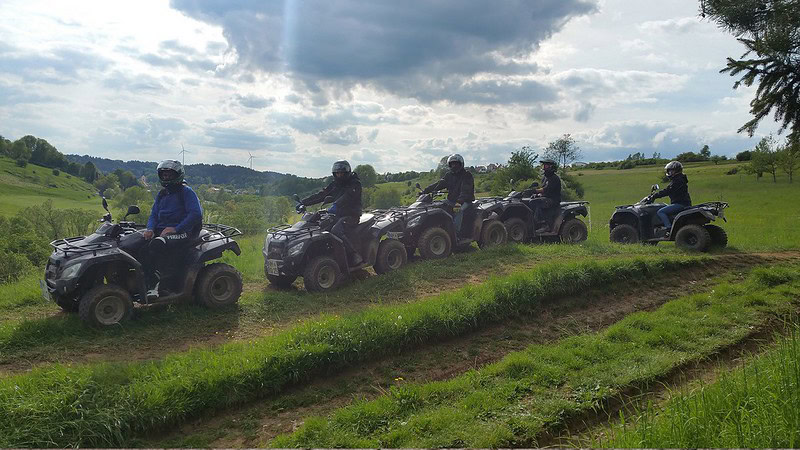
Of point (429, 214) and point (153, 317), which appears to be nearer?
point (153, 317)

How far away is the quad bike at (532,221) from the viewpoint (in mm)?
14688

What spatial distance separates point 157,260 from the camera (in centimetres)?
820

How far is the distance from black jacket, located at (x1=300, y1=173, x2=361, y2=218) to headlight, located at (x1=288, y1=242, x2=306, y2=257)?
1.14 meters

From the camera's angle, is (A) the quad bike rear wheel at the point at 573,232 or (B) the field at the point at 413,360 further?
(A) the quad bike rear wheel at the point at 573,232

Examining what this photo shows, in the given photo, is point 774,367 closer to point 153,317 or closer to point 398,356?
point 398,356

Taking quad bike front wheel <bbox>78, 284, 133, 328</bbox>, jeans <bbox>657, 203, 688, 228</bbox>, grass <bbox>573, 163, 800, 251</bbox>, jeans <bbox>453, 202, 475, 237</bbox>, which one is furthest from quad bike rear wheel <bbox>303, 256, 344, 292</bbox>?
grass <bbox>573, 163, 800, 251</bbox>

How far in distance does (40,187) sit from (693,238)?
3830 inches

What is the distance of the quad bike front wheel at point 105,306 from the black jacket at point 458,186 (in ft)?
25.6

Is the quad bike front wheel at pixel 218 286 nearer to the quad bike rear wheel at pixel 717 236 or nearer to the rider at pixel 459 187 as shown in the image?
the rider at pixel 459 187

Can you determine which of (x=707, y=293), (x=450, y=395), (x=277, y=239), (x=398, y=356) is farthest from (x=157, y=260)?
(x=707, y=293)

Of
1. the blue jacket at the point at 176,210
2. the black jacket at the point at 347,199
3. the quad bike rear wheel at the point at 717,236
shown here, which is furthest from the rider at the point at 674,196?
the blue jacket at the point at 176,210

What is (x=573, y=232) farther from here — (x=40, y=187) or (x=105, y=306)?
(x=40, y=187)

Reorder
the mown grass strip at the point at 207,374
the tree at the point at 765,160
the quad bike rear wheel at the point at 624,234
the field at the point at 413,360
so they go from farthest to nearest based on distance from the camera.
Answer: the tree at the point at 765,160 < the quad bike rear wheel at the point at 624,234 < the field at the point at 413,360 < the mown grass strip at the point at 207,374

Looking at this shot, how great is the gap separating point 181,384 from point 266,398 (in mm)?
879
